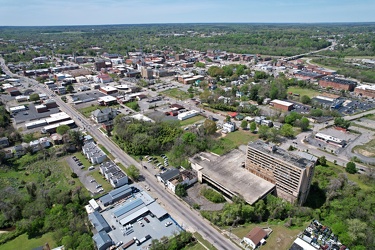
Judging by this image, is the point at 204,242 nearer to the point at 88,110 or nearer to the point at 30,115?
the point at 88,110

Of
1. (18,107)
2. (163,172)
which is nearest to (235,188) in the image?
(163,172)

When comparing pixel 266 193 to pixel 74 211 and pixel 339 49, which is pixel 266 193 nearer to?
pixel 74 211

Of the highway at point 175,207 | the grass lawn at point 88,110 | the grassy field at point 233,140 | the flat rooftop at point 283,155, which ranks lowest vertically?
the highway at point 175,207

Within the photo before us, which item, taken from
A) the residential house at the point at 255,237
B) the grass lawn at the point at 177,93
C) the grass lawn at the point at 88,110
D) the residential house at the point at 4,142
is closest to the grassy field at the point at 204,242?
the residential house at the point at 255,237

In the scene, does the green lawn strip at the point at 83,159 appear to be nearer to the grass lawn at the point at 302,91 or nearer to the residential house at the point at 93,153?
the residential house at the point at 93,153

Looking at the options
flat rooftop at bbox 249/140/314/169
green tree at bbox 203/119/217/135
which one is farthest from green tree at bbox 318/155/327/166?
green tree at bbox 203/119/217/135

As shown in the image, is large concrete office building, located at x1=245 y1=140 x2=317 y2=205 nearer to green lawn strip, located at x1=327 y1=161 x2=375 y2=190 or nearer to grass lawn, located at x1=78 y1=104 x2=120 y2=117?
green lawn strip, located at x1=327 y1=161 x2=375 y2=190

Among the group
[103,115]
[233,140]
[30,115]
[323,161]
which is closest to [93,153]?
[103,115]

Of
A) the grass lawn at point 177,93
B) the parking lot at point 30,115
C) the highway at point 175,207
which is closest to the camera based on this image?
the highway at point 175,207
